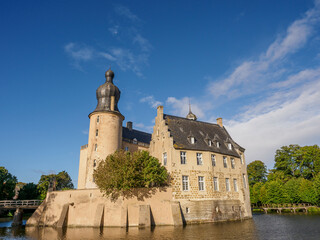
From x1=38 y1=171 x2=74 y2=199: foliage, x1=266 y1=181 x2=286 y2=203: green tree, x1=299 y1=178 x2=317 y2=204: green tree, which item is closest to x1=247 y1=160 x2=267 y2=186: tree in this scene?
x1=266 y1=181 x2=286 y2=203: green tree

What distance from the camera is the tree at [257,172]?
230 ft

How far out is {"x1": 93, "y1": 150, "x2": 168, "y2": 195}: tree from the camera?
27.6 meters

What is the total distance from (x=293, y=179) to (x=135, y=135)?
36.2 meters

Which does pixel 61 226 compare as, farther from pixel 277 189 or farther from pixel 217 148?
pixel 277 189

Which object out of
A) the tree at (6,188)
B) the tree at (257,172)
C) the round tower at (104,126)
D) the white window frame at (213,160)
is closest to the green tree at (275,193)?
the tree at (257,172)

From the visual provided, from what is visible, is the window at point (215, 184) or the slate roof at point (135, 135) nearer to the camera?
the window at point (215, 184)

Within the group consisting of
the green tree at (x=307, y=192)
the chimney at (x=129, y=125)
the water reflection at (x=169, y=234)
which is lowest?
the water reflection at (x=169, y=234)

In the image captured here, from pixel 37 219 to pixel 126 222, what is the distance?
1418 cm

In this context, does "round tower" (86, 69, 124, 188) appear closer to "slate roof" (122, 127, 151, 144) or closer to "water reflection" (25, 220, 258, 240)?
"slate roof" (122, 127, 151, 144)

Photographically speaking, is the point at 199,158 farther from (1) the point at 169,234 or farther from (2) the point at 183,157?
(1) the point at 169,234

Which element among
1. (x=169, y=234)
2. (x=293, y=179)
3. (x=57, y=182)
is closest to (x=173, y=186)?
(x=169, y=234)

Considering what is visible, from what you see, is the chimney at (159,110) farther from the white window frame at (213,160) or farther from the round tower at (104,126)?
the white window frame at (213,160)

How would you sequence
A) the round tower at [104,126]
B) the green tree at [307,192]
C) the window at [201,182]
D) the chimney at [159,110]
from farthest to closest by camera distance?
1. the green tree at [307,192]
2. the round tower at [104,126]
3. the chimney at [159,110]
4. the window at [201,182]

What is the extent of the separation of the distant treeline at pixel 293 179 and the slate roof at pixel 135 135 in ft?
97.9
